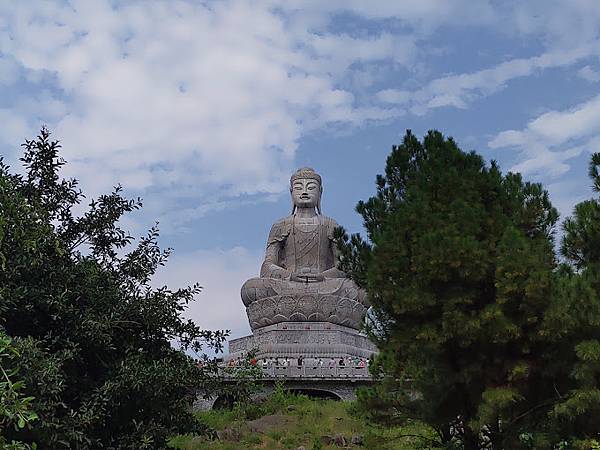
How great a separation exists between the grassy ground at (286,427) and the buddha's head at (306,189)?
7.29 meters

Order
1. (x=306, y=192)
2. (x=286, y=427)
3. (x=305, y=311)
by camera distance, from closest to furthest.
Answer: (x=286, y=427), (x=305, y=311), (x=306, y=192)

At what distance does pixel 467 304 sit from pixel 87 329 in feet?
11.0

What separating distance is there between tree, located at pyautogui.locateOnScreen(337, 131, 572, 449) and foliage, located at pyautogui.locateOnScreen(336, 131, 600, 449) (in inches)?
0.4

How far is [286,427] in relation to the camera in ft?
48.0

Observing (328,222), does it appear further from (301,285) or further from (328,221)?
(301,285)

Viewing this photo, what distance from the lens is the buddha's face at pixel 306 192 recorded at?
2322cm

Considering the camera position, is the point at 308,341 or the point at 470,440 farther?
the point at 308,341

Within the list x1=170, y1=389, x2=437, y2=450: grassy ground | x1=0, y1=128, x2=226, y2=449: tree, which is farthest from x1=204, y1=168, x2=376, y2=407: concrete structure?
x1=0, y1=128, x2=226, y2=449: tree

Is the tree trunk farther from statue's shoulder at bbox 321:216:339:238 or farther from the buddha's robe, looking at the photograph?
statue's shoulder at bbox 321:216:339:238

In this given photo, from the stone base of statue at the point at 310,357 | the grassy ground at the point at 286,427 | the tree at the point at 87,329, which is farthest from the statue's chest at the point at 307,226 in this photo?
the tree at the point at 87,329

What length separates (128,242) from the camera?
9102mm

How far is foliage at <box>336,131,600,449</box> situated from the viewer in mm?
7055

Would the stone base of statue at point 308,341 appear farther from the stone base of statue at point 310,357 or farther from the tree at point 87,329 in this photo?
the tree at point 87,329

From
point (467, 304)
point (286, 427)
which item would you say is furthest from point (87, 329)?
point (286, 427)
